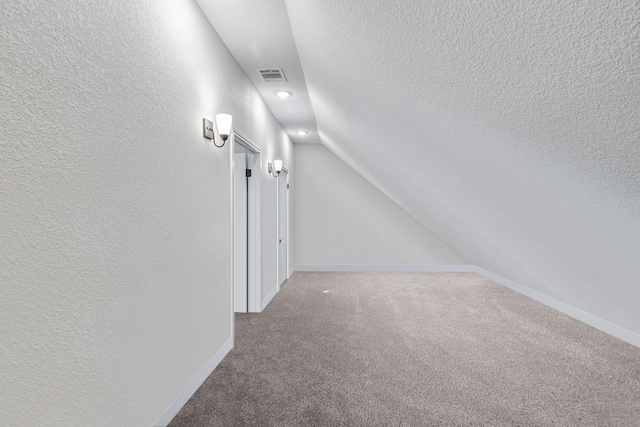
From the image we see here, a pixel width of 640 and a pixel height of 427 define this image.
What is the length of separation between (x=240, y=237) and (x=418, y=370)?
2346 millimetres

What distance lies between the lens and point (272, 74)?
3385 millimetres

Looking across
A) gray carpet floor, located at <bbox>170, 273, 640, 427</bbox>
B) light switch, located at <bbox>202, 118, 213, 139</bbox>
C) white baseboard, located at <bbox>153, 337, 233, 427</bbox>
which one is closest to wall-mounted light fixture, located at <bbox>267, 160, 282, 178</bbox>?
gray carpet floor, located at <bbox>170, 273, 640, 427</bbox>

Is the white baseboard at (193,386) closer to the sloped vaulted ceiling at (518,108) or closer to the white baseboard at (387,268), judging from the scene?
the sloped vaulted ceiling at (518,108)

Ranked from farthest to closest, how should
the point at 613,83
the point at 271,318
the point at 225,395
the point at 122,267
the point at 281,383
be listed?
the point at 271,318 < the point at 281,383 < the point at 225,395 < the point at 122,267 < the point at 613,83

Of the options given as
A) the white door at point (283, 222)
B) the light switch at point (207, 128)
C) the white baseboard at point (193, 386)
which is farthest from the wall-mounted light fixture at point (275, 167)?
the white baseboard at point (193, 386)

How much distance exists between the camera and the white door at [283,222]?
530cm

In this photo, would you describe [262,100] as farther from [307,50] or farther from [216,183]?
[216,183]

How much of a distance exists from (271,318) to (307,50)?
9.01 feet

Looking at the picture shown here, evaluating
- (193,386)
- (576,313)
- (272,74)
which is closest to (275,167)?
(272,74)

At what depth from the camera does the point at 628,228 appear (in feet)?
5.01

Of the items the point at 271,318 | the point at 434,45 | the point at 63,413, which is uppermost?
the point at 434,45

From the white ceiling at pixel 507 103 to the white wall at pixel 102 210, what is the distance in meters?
0.95

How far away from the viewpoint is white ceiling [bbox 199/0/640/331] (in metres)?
0.94

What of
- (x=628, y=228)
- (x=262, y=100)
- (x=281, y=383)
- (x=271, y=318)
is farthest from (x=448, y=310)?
(x=262, y=100)
